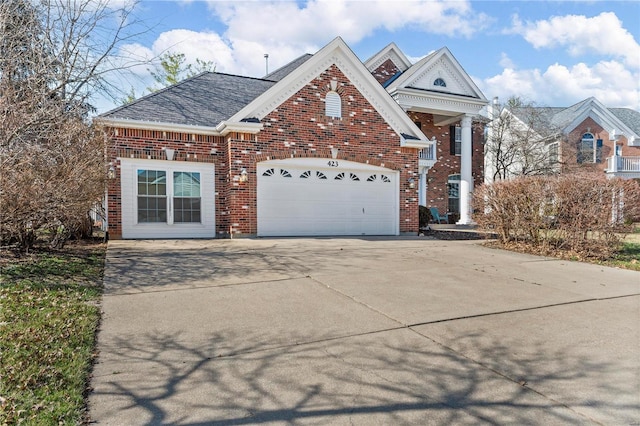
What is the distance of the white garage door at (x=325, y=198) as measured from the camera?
1239cm

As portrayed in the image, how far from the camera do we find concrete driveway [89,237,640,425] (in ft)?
8.95

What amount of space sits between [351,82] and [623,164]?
903 inches

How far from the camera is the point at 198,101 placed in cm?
1357

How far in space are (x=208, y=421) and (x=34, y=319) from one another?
286 cm

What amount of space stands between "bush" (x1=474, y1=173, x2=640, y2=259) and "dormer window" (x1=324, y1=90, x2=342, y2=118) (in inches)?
214

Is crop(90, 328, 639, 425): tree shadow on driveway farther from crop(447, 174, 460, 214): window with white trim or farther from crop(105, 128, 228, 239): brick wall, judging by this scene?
crop(447, 174, 460, 214): window with white trim

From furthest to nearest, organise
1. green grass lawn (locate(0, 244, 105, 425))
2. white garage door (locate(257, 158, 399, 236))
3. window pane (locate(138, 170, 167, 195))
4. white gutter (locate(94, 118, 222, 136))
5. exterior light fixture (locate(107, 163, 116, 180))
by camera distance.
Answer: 1. white garage door (locate(257, 158, 399, 236))
2. window pane (locate(138, 170, 167, 195))
3. white gutter (locate(94, 118, 222, 136))
4. exterior light fixture (locate(107, 163, 116, 180))
5. green grass lawn (locate(0, 244, 105, 425))

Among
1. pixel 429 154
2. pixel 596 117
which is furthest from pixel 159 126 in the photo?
pixel 596 117

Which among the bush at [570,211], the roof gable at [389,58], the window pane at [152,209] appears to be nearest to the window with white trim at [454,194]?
the roof gable at [389,58]

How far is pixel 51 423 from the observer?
2.44 metres

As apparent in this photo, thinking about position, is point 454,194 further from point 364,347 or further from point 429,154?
→ point 364,347

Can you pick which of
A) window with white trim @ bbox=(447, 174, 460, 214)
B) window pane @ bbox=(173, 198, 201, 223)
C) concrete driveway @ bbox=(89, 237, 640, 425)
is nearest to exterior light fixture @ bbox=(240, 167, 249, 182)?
window pane @ bbox=(173, 198, 201, 223)

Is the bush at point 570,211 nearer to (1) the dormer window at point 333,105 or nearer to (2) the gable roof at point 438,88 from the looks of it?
(1) the dormer window at point 333,105

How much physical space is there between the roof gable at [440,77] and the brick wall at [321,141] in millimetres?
6239
